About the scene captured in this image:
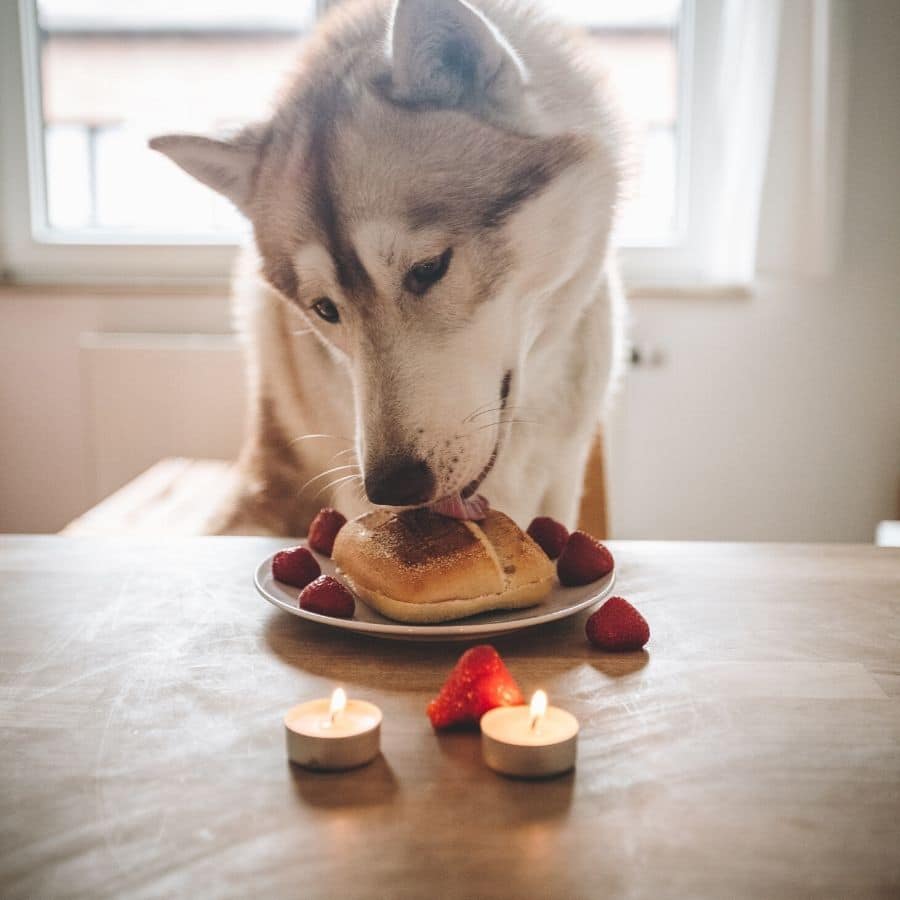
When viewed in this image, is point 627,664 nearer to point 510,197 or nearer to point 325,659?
point 325,659

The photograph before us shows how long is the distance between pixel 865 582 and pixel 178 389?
1876 millimetres

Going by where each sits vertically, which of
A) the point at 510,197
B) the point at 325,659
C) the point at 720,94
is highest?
the point at 720,94

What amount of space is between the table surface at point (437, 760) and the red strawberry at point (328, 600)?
3cm

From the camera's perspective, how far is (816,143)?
2.16 metres

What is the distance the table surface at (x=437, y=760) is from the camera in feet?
1.43

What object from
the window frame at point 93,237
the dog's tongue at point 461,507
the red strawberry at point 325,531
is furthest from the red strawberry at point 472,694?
the window frame at point 93,237

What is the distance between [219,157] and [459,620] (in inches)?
30.7

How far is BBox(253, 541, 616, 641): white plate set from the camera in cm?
70

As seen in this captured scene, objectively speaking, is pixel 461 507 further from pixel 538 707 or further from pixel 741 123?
pixel 741 123

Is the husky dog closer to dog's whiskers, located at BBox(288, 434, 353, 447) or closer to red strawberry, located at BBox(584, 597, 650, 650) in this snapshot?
dog's whiskers, located at BBox(288, 434, 353, 447)

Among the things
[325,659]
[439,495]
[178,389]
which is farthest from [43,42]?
[325,659]

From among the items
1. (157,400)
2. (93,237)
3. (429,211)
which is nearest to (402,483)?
(429,211)

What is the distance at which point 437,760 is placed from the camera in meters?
0.55

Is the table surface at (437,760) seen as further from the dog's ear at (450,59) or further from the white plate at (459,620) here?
the dog's ear at (450,59)
